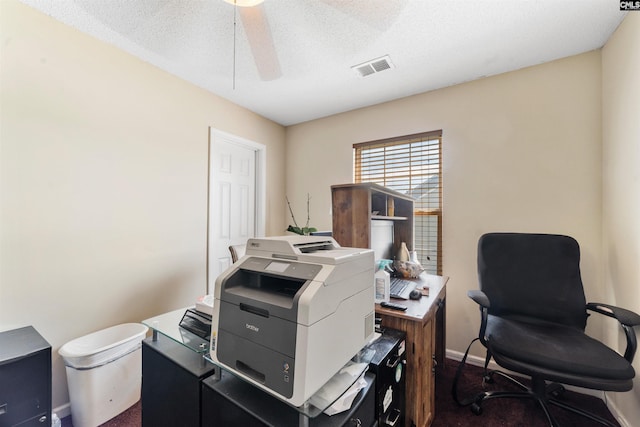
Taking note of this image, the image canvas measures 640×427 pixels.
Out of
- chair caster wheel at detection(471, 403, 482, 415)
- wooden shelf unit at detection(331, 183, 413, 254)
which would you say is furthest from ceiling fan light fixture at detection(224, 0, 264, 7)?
chair caster wheel at detection(471, 403, 482, 415)

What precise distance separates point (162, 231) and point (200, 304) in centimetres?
124

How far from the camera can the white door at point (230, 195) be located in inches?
107

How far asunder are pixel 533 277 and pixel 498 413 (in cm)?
97

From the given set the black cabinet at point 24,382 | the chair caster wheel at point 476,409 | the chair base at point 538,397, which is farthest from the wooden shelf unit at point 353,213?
the black cabinet at point 24,382

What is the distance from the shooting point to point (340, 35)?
1.77 meters

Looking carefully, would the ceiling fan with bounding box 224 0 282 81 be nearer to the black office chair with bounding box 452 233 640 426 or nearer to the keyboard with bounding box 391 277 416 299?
the keyboard with bounding box 391 277 416 299

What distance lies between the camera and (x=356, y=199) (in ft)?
5.22

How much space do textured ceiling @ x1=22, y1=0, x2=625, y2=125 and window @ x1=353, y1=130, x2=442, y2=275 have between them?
1.91 feet

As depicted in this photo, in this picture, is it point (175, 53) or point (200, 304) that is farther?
point (175, 53)

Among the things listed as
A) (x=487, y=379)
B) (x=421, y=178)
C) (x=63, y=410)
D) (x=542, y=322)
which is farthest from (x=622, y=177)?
(x=63, y=410)

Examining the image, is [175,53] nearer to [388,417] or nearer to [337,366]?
[337,366]

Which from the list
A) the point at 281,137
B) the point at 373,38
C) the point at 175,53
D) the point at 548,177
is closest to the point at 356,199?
the point at 373,38

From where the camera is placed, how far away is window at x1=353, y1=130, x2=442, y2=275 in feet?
8.33

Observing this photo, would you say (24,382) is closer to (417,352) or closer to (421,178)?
(417,352)
